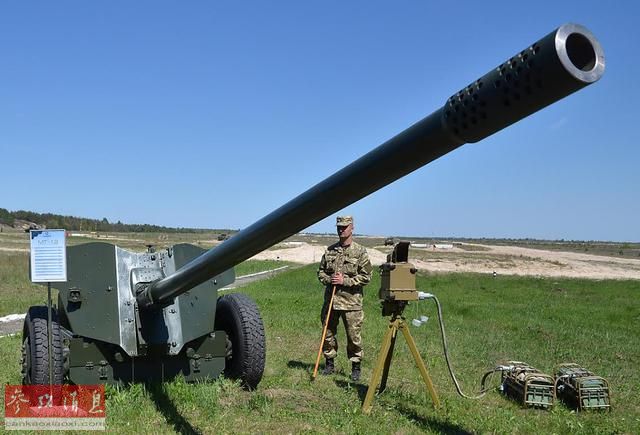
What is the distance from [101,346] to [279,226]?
3.14 m

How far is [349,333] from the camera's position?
278 inches

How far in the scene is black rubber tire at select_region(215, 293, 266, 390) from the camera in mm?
6191

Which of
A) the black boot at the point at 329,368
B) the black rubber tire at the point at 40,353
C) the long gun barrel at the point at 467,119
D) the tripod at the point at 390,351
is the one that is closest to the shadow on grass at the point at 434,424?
the tripod at the point at 390,351

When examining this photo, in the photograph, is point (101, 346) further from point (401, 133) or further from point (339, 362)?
point (401, 133)

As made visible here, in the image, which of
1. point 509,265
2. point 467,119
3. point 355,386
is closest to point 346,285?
point 355,386

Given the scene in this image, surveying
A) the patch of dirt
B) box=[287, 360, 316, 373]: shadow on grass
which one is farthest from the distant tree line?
box=[287, 360, 316, 373]: shadow on grass

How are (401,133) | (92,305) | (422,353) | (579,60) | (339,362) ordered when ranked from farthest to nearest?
(422,353), (339,362), (92,305), (401,133), (579,60)

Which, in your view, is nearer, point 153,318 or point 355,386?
point 153,318

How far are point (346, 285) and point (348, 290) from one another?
0.35ft

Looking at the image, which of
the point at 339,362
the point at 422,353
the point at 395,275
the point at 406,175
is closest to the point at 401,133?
the point at 406,175

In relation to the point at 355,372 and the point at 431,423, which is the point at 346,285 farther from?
the point at 431,423

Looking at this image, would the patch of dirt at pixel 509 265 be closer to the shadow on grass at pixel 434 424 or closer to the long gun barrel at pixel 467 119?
the shadow on grass at pixel 434 424

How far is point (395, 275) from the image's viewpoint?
5773mm

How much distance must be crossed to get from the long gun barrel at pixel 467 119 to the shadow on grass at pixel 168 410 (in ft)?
7.39
